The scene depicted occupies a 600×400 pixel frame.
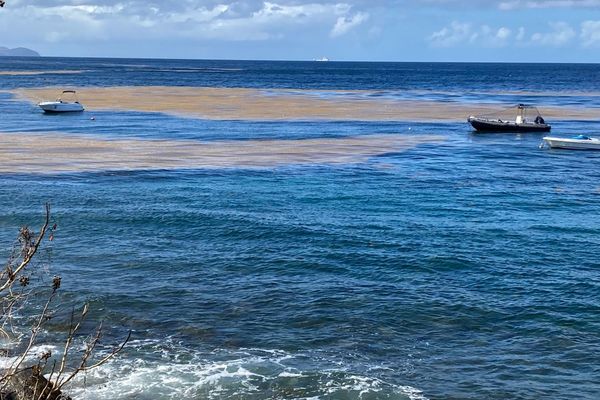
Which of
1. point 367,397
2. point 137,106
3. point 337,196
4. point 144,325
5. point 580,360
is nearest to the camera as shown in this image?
point 367,397

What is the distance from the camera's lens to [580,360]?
20219mm

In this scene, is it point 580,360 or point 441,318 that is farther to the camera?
point 441,318

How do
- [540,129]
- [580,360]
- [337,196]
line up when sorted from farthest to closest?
[540,129]
[337,196]
[580,360]

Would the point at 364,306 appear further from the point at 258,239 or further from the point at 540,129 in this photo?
the point at 540,129

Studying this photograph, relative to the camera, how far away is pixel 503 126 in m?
72.1

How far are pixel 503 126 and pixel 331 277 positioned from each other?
49488 millimetres

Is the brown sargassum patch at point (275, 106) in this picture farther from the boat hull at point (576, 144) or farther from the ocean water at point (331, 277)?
the ocean water at point (331, 277)

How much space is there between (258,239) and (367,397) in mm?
14091

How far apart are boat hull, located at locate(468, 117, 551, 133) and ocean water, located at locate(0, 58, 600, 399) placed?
2173 centimetres

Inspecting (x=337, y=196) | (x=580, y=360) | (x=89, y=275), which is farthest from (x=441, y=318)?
(x=337, y=196)

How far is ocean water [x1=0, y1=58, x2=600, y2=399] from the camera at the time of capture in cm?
1923

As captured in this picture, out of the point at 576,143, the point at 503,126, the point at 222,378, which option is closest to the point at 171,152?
the point at 576,143

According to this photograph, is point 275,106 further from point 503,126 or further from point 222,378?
point 222,378

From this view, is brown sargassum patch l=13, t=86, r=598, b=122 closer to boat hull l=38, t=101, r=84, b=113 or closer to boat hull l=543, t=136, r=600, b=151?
boat hull l=38, t=101, r=84, b=113
